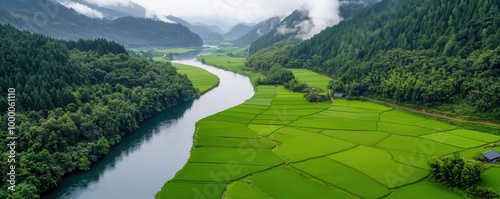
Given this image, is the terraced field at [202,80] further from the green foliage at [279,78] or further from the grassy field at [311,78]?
the grassy field at [311,78]

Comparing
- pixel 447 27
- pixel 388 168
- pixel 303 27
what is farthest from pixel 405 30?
pixel 303 27

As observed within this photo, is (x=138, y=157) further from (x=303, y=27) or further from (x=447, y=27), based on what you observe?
(x=303, y=27)

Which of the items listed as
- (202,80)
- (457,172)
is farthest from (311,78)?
(457,172)

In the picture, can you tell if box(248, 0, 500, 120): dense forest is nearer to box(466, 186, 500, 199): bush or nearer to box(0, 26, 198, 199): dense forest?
box(466, 186, 500, 199): bush

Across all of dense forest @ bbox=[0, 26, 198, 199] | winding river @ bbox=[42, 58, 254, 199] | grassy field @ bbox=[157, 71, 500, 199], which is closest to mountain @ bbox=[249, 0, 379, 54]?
dense forest @ bbox=[0, 26, 198, 199]

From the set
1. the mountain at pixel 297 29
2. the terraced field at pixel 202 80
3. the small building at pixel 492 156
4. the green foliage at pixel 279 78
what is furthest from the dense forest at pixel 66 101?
the mountain at pixel 297 29

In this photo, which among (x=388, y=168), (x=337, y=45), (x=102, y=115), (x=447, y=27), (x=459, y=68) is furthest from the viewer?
(x=337, y=45)
